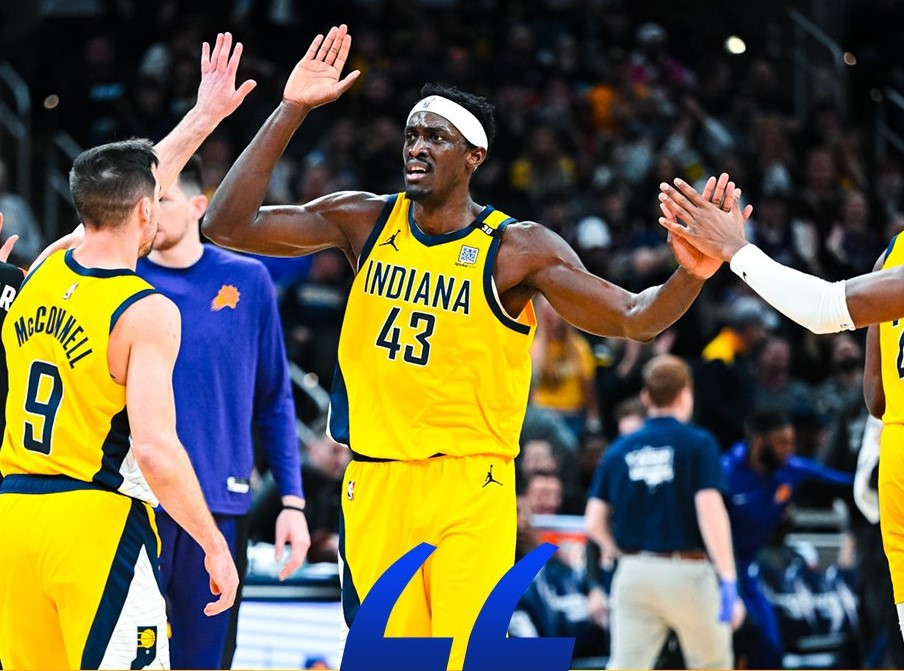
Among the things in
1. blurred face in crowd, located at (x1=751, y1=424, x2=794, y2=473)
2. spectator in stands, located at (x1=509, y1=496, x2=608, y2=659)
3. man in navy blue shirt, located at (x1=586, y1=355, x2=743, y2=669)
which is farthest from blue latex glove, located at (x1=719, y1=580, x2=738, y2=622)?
blurred face in crowd, located at (x1=751, y1=424, x2=794, y2=473)

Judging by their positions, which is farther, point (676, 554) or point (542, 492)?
point (542, 492)

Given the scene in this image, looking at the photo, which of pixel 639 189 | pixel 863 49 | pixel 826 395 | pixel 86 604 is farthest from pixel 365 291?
pixel 863 49

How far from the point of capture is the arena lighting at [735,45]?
64.3 ft

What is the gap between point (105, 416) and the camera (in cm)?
523

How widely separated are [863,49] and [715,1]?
8.71 feet

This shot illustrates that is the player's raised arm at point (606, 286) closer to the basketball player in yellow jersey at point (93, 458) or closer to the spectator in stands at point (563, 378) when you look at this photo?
the basketball player in yellow jersey at point (93, 458)

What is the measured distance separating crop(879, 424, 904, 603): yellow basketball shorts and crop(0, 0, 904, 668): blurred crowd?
18.3 ft

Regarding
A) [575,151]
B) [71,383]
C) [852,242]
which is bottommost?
[71,383]

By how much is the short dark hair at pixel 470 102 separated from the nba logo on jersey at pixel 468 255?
57 centimetres

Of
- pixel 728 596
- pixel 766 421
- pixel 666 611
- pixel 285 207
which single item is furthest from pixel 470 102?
pixel 766 421

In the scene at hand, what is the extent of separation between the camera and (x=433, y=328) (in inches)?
237

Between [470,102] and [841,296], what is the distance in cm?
176

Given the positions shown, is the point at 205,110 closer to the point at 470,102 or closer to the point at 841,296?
the point at 470,102

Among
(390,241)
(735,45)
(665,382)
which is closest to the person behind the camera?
(390,241)
